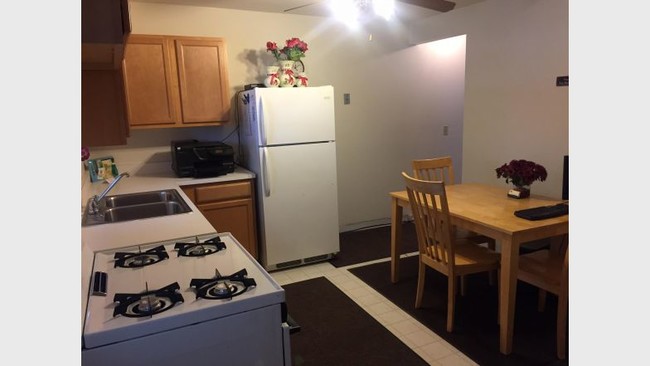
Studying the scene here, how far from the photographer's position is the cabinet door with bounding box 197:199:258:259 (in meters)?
3.47

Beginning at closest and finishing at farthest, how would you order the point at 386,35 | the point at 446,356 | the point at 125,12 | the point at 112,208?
the point at 125,12, the point at 446,356, the point at 112,208, the point at 386,35

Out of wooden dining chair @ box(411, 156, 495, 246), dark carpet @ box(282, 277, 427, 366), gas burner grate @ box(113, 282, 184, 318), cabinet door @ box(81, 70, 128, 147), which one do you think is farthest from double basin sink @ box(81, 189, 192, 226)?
wooden dining chair @ box(411, 156, 495, 246)

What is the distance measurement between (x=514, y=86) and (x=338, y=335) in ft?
7.90

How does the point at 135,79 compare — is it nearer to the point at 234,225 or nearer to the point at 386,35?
the point at 234,225

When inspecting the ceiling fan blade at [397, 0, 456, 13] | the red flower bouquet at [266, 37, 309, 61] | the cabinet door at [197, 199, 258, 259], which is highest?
the ceiling fan blade at [397, 0, 456, 13]

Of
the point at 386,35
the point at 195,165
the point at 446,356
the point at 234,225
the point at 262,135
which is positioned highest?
the point at 386,35

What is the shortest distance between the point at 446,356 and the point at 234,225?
77.1 inches

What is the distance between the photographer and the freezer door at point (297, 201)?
138 inches

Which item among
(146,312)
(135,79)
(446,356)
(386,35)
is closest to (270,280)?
(146,312)

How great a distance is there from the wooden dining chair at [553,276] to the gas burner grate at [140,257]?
6.36 feet

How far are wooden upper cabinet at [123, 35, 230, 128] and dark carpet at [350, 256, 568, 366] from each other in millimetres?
1868

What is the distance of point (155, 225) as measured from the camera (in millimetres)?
2162

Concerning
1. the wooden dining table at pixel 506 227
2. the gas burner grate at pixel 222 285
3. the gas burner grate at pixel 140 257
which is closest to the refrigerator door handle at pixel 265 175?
the wooden dining table at pixel 506 227

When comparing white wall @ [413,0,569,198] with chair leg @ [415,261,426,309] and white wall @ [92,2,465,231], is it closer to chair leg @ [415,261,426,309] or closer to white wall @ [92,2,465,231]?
white wall @ [92,2,465,231]
